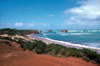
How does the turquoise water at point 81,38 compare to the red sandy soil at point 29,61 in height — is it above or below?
below

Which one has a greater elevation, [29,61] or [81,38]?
[29,61]

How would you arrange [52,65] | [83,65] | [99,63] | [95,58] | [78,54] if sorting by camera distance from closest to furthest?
[52,65] < [83,65] < [99,63] < [95,58] < [78,54]

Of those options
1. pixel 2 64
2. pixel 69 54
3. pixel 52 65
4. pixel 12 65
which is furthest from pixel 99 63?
pixel 2 64

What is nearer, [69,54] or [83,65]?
[83,65]

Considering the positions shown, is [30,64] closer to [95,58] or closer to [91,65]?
[91,65]

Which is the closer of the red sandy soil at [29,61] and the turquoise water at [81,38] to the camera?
the red sandy soil at [29,61]

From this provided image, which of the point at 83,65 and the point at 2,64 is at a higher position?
the point at 2,64

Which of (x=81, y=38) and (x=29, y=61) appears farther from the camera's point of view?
(x=81, y=38)

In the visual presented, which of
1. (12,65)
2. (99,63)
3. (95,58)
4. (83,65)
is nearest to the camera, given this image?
(12,65)

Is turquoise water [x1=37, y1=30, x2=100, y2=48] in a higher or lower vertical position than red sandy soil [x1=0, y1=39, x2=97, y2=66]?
lower

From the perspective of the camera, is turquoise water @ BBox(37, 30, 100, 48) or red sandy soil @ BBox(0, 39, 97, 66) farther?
turquoise water @ BBox(37, 30, 100, 48)

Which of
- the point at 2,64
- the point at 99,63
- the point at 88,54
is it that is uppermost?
the point at 2,64
